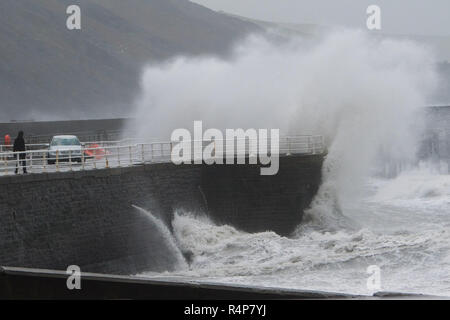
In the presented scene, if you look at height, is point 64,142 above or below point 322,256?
above

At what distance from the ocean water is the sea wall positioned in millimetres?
469

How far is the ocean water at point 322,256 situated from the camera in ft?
71.2

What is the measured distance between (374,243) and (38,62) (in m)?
159

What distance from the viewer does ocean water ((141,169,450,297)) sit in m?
21.7

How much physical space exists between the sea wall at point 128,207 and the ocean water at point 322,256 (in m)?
0.47

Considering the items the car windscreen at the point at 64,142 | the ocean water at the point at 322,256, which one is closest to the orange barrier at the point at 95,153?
the car windscreen at the point at 64,142

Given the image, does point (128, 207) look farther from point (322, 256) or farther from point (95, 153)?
point (95, 153)

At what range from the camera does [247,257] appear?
2469cm

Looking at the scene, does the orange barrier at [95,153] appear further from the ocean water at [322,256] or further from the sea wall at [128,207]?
the ocean water at [322,256]

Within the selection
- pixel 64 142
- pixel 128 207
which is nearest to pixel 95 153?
pixel 64 142

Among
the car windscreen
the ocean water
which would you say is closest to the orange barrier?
the car windscreen

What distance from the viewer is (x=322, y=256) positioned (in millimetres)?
24703

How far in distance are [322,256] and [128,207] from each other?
14.9 feet

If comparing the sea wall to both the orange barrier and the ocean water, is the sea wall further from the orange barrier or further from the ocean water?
the orange barrier
